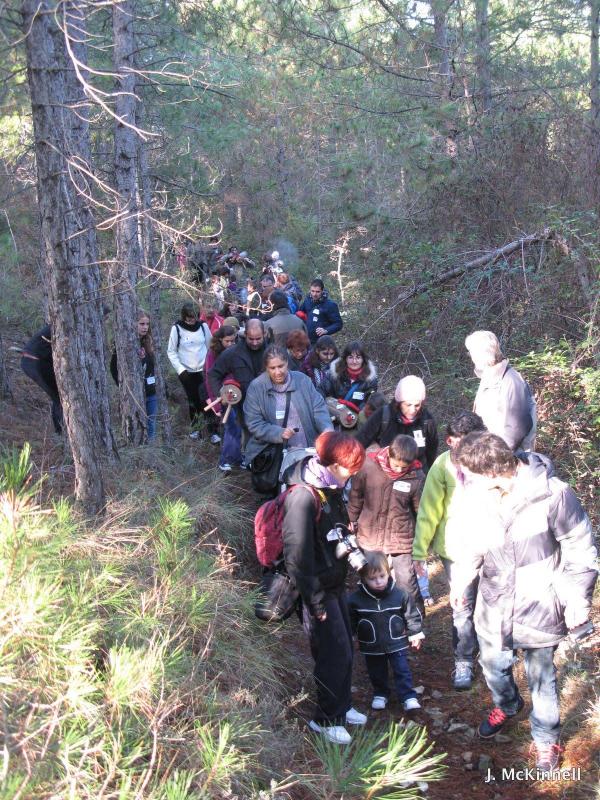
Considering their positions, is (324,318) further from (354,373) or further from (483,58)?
(483,58)

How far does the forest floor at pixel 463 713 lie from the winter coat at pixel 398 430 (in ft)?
4.63

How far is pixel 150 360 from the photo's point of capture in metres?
8.65

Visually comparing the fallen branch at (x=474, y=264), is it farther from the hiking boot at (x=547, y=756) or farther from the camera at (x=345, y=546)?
the hiking boot at (x=547, y=756)

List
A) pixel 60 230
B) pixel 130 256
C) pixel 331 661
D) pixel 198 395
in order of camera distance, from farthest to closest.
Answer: pixel 198 395, pixel 130 256, pixel 60 230, pixel 331 661

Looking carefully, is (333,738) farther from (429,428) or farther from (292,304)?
(292,304)

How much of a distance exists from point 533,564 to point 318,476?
3.84ft

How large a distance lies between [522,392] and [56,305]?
3.24 metres

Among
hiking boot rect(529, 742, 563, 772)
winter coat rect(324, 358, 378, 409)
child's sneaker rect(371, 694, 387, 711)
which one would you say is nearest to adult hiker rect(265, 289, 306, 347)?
winter coat rect(324, 358, 378, 409)

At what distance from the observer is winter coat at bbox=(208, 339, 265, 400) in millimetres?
7402

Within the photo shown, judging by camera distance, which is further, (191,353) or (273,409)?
(191,353)

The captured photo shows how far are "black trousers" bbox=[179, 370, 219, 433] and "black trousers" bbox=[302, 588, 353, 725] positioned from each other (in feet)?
16.7

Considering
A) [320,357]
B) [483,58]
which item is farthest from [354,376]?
[483,58]

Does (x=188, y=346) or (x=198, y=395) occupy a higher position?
(x=188, y=346)

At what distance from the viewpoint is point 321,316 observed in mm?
10492
